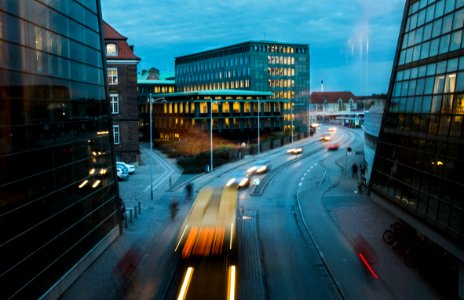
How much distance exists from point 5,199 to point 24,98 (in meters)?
3.74

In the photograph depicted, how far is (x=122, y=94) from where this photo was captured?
199 ft

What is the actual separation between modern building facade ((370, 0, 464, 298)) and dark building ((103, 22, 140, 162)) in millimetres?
35543

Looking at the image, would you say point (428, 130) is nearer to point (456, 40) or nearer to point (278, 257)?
point (456, 40)

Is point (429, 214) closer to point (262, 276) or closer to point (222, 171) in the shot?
point (262, 276)

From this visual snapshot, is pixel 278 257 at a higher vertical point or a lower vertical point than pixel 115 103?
lower

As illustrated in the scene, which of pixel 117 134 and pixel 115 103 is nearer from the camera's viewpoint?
pixel 115 103

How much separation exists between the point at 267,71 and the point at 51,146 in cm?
11656

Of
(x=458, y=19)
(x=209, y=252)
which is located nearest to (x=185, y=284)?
(x=209, y=252)

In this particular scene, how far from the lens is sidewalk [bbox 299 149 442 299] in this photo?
20391 millimetres

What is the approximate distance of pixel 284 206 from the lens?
38.2 m

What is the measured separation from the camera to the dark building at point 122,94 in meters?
59.8

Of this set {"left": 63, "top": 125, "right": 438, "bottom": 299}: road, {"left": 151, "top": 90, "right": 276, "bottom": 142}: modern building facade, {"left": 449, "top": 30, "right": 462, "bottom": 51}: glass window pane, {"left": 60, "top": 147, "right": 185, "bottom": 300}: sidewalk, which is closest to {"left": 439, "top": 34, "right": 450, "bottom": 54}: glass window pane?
{"left": 449, "top": 30, "right": 462, "bottom": 51}: glass window pane

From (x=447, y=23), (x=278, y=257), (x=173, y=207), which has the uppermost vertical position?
(x=447, y=23)

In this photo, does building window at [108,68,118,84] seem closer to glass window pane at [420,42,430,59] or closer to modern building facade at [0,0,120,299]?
modern building facade at [0,0,120,299]
